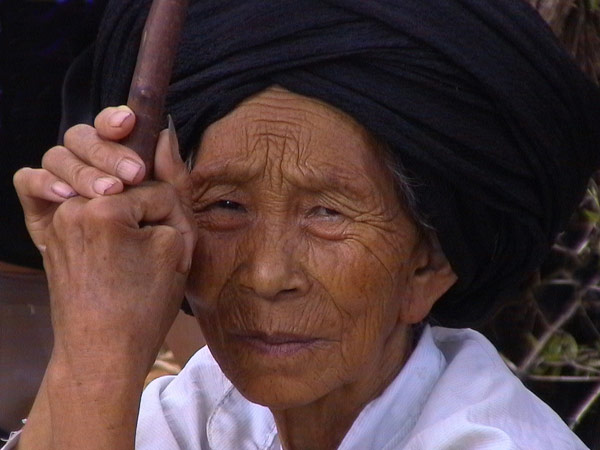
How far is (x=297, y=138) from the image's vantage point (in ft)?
8.29

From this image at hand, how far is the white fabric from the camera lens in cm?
250

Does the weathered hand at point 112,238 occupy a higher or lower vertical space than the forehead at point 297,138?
lower

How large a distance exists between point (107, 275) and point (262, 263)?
0.41 meters

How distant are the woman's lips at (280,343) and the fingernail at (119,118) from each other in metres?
0.61

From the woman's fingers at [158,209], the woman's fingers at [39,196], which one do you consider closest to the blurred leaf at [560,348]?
the woman's fingers at [158,209]

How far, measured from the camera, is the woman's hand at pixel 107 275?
2186mm

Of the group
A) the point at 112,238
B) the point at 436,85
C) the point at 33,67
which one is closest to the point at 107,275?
the point at 112,238

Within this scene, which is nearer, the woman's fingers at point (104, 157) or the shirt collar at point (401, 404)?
the woman's fingers at point (104, 157)

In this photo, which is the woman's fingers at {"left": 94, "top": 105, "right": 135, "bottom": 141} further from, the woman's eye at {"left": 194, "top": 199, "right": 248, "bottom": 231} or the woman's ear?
the woman's ear

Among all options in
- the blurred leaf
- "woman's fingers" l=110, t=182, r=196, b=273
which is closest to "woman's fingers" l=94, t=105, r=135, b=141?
"woman's fingers" l=110, t=182, r=196, b=273

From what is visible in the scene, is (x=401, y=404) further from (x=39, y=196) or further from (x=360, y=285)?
(x=39, y=196)

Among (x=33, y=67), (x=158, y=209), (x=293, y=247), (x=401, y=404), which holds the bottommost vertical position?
(x=33, y=67)

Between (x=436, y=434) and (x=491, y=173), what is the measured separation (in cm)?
56

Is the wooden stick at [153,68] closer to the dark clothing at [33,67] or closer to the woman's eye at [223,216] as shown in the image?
the woman's eye at [223,216]
